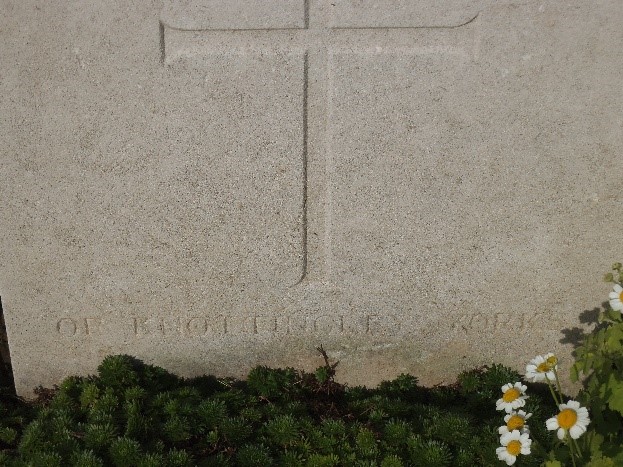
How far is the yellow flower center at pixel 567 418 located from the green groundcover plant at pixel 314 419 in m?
0.01

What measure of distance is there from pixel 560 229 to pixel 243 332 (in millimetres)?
1367

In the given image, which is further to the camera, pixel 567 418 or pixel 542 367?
pixel 542 367

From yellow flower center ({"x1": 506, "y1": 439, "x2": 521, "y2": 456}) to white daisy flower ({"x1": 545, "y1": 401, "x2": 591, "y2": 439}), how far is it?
12 cm

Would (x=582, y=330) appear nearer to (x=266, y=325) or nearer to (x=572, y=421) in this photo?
(x=572, y=421)

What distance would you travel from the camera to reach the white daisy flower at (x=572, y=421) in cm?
202

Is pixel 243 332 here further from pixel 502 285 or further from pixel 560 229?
pixel 560 229

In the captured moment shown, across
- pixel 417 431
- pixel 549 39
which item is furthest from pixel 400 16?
pixel 417 431

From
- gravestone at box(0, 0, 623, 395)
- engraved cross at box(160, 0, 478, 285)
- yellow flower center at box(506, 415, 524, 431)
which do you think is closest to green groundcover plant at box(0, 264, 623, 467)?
Answer: yellow flower center at box(506, 415, 524, 431)

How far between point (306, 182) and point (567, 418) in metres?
1.25

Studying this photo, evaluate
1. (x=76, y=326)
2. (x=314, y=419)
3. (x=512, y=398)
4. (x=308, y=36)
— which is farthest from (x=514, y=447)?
(x=76, y=326)

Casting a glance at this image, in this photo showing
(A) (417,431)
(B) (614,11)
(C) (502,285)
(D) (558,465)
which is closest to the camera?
(D) (558,465)

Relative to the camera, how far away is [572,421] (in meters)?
2.03

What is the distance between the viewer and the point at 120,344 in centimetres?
291

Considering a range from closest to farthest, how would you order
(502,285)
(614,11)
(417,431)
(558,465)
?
(558,465) < (614,11) < (417,431) < (502,285)
